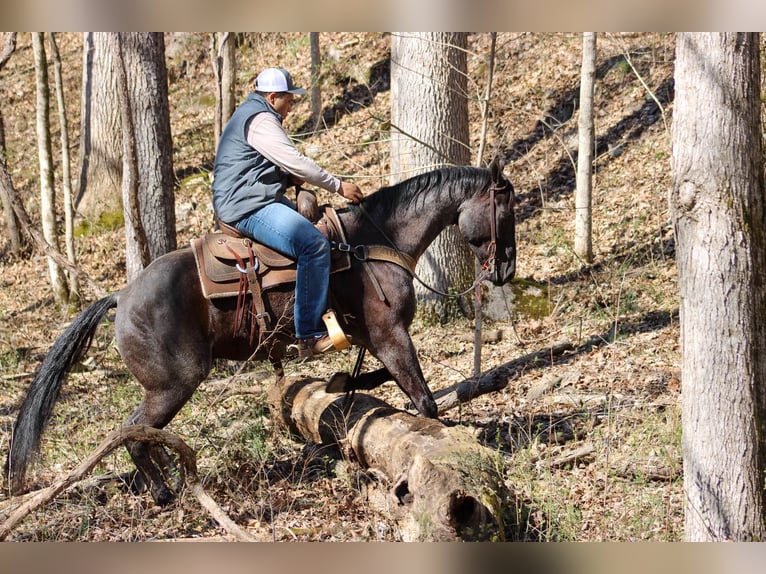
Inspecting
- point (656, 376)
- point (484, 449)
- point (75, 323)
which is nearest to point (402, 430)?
point (484, 449)

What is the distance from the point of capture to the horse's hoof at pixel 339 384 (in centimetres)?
727

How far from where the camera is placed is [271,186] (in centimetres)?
658

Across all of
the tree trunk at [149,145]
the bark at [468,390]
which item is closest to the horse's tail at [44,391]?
the tree trunk at [149,145]

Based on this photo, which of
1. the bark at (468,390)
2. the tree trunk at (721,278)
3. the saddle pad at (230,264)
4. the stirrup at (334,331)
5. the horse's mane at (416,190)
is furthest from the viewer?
the bark at (468,390)

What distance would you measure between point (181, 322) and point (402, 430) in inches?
78.4

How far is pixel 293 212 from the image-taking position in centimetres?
656

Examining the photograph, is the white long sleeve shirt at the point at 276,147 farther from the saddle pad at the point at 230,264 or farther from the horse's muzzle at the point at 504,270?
the horse's muzzle at the point at 504,270

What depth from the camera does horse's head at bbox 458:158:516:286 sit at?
7.04 meters

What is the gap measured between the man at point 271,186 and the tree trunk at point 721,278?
2809mm

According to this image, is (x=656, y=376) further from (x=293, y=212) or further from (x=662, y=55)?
(x=662, y=55)

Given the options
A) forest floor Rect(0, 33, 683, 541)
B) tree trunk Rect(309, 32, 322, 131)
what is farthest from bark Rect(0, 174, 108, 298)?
tree trunk Rect(309, 32, 322, 131)

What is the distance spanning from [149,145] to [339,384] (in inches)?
177

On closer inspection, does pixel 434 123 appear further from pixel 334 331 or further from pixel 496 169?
pixel 334 331

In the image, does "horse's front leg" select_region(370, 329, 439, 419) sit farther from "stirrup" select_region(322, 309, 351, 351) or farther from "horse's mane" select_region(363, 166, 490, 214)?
"horse's mane" select_region(363, 166, 490, 214)
